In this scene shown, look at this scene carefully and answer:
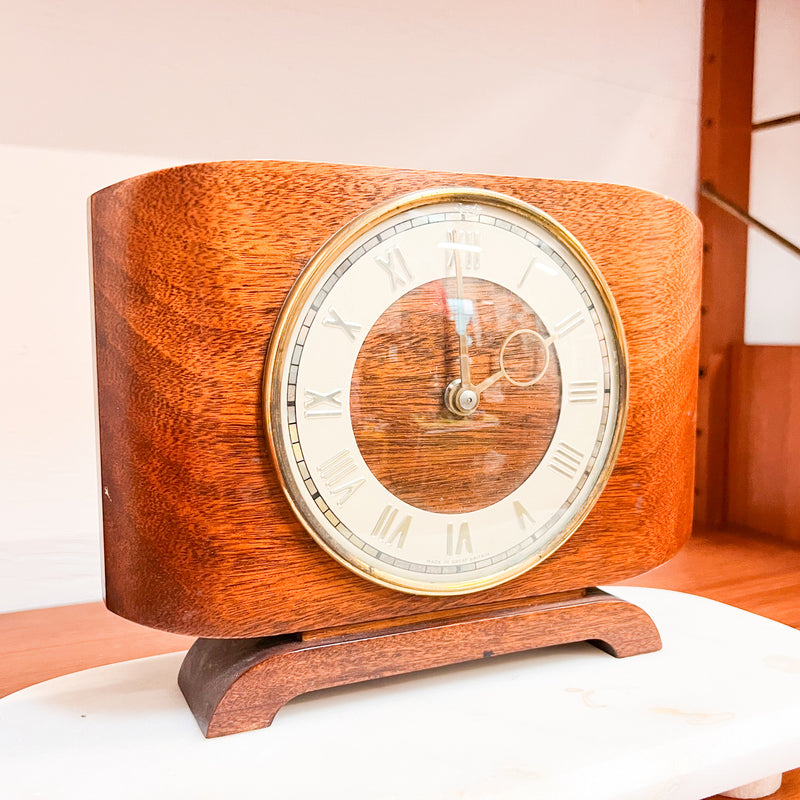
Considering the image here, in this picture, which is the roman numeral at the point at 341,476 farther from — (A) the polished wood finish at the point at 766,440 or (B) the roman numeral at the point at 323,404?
(A) the polished wood finish at the point at 766,440

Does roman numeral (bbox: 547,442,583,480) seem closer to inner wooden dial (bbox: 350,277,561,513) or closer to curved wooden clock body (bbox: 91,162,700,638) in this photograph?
inner wooden dial (bbox: 350,277,561,513)

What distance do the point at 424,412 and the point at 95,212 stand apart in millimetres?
292

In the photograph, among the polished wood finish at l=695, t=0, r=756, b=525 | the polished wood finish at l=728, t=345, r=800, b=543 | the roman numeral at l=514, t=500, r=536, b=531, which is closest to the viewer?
the roman numeral at l=514, t=500, r=536, b=531

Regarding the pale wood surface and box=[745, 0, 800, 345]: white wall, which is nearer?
the pale wood surface

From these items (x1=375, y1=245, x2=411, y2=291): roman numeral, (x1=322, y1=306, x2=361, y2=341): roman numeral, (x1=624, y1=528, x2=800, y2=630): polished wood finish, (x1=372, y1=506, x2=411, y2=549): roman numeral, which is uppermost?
(x1=375, y1=245, x2=411, y2=291): roman numeral

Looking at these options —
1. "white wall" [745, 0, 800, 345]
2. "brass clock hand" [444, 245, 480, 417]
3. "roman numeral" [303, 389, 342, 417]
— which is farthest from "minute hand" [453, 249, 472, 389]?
"white wall" [745, 0, 800, 345]

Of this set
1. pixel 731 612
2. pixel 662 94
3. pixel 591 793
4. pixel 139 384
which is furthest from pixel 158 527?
pixel 662 94

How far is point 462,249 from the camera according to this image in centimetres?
62

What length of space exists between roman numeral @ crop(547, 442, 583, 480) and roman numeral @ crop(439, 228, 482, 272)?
0.57ft

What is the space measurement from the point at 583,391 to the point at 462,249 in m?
0.16

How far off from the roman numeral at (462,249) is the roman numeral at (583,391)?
13cm

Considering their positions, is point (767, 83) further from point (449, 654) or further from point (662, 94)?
point (449, 654)

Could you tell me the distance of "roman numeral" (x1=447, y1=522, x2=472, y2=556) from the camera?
64 centimetres

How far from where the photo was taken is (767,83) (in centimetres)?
163
